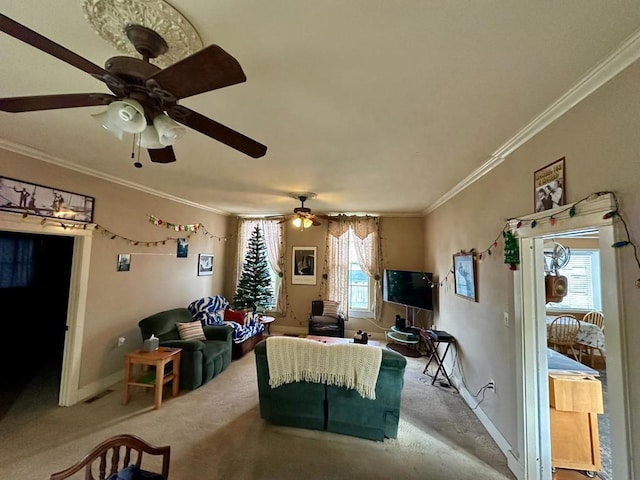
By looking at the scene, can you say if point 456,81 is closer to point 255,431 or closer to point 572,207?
point 572,207

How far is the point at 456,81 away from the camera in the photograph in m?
1.58

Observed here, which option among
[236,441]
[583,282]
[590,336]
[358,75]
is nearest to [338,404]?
[236,441]

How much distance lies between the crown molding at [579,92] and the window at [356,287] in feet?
12.2

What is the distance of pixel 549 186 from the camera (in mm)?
1916

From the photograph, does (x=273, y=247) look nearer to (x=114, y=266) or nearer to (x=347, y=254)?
(x=347, y=254)

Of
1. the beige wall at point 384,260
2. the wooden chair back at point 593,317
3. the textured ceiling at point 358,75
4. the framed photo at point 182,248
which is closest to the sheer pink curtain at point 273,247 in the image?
the beige wall at point 384,260

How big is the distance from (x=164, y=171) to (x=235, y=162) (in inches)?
41.4

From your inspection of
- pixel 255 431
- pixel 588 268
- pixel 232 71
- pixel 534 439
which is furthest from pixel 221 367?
pixel 588 268

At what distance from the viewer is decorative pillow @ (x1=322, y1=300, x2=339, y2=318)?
18.8ft

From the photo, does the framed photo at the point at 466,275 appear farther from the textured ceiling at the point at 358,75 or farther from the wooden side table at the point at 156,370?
the wooden side table at the point at 156,370

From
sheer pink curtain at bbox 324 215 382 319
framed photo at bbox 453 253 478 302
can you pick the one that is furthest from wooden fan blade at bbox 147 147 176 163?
sheer pink curtain at bbox 324 215 382 319

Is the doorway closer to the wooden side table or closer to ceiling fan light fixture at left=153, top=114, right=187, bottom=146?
the wooden side table

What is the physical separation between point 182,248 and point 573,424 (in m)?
5.52

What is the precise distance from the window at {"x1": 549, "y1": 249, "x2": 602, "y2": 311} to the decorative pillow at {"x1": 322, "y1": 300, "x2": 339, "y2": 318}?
4.21 m
